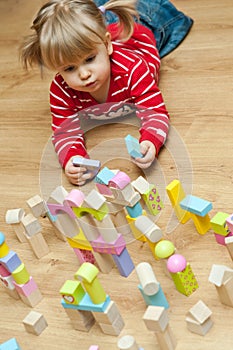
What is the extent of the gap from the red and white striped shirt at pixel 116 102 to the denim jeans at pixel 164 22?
0.63 feet

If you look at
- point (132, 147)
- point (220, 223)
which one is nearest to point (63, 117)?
point (132, 147)

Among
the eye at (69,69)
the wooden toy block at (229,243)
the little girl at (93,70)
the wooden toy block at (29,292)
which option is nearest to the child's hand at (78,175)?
the little girl at (93,70)

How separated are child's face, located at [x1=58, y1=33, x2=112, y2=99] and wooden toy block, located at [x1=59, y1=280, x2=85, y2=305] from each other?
0.54 metres

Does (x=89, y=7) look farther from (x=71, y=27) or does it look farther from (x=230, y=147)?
(x=230, y=147)

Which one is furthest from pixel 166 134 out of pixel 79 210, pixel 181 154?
pixel 79 210

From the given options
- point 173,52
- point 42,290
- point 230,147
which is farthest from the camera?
point 173,52

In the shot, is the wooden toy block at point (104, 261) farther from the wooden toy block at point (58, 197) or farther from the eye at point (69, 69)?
the eye at point (69, 69)

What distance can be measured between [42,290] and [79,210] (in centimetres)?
17

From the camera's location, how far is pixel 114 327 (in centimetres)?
100

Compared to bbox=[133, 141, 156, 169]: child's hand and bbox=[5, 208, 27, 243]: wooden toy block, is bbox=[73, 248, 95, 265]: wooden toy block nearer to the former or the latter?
bbox=[5, 208, 27, 243]: wooden toy block

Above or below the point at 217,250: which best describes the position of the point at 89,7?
above

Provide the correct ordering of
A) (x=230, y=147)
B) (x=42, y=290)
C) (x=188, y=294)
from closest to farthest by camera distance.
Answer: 1. (x=188, y=294)
2. (x=42, y=290)
3. (x=230, y=147)

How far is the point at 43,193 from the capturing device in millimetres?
1361

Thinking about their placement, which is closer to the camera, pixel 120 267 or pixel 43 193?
pixel 120 267
